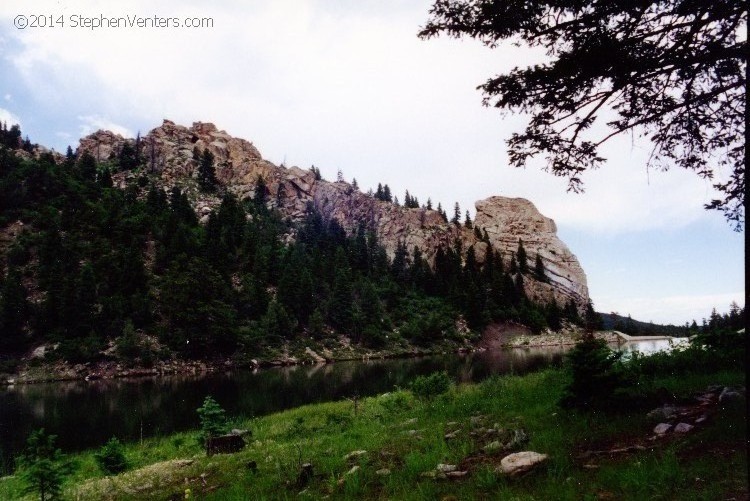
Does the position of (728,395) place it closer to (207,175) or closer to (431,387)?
(431,387)

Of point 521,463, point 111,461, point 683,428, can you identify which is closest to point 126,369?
point 111,461

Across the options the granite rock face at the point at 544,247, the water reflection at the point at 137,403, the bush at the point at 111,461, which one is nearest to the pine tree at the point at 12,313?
the water reflection at the point at 137,403

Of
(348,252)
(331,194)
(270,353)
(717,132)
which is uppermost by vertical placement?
(331,194)

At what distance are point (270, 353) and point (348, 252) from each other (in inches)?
2421

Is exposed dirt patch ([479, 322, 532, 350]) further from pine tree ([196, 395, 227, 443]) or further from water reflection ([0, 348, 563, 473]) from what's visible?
pine tree ([196, 395, 227, 443])

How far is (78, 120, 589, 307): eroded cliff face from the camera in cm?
16088

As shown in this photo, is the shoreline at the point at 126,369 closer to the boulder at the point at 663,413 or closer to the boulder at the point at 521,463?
the boulder at the point at 521,463

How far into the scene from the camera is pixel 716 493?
433 centimetres

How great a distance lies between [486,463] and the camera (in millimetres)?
6836

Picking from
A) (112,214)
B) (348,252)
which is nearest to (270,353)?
(112,214)

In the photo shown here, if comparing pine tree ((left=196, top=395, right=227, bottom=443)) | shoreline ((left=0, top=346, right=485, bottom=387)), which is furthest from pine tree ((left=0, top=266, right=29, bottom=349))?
pine tree ((left=196, top=395, right=227, bottom=443))

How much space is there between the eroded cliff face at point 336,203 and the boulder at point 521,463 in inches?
5892

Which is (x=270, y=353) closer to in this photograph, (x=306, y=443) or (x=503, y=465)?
(x=306, y=443)

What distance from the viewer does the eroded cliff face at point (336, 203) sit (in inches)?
6334
